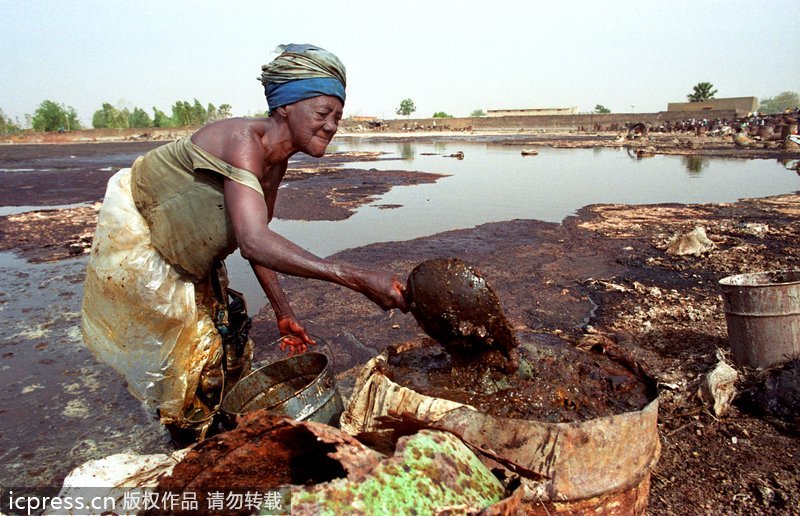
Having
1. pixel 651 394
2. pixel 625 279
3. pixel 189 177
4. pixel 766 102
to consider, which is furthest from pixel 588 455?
pixel 766 102

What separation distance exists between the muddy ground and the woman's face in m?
1.61

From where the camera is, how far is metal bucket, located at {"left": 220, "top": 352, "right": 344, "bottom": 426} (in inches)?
87.8

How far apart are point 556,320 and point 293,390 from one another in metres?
2.84

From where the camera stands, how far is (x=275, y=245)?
1.95 m

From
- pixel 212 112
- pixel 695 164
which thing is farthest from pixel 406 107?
pixel 695 164

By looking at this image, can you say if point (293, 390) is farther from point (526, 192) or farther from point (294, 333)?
point (526, 192)

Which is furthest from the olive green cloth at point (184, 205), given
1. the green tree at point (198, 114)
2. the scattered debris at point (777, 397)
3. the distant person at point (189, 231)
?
the green tree at point (198, 114)

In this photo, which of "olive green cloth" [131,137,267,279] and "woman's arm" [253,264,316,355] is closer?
"olive green cloth" [131,137,267,279]

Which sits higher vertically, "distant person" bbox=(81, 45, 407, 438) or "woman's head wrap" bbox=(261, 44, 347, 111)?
"woman's head wrap" bbox=(261, 44, 347, 111)

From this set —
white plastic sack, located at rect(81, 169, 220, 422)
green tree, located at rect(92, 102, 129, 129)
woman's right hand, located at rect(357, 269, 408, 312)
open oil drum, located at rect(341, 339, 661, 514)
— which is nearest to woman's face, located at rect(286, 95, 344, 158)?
woman's right hand, located at rect(357, 269, 408, 312)

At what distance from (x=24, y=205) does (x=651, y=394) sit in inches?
600

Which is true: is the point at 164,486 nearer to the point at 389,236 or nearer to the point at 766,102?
the point at 389,236

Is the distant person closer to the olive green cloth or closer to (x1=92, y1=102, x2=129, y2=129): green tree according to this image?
the olive green cloth

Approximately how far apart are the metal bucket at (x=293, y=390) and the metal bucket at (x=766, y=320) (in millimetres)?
2831
